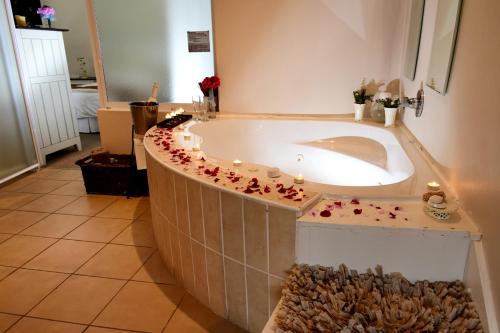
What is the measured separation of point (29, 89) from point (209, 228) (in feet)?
9.66

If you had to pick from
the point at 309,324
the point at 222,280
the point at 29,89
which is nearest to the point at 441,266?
the point at 309,324

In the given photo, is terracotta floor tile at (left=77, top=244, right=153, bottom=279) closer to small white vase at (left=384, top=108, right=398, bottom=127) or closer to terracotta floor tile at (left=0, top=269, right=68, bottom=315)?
terracotta floor tile at (left=0, top=269, right=68, bottom=315)

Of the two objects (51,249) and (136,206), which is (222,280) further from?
(136,206)

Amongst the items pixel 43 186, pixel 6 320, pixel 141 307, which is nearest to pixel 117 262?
pixel 141 307

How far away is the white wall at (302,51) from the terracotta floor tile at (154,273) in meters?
1.48

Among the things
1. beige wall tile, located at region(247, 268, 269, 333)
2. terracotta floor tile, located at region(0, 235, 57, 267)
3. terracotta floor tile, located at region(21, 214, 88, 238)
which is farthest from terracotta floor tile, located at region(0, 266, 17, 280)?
beige wall tile, located at region(247, 268, 269, 333)

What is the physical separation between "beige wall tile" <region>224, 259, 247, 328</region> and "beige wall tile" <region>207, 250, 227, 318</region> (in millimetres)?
30

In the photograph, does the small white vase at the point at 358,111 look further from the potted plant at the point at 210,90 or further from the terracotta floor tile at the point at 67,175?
the terracotta floor tile at the point at 67,175

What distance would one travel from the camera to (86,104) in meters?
4.74

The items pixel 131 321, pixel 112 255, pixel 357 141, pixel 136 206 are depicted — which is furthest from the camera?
pixel 136 206

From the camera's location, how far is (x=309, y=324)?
97 centimetres

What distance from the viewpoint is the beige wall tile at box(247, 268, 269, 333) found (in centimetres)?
138

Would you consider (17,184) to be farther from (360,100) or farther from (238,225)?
(360,100)

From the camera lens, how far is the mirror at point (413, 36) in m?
2.05
